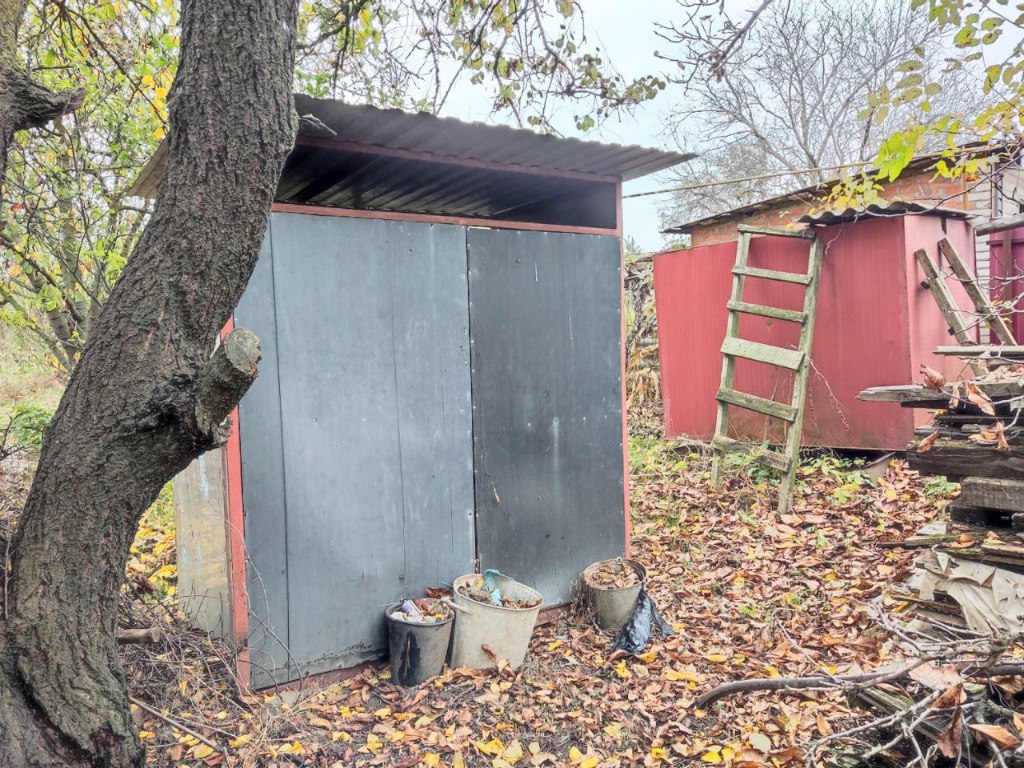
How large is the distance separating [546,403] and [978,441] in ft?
7.95

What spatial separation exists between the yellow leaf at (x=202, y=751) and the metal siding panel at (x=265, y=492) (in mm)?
505

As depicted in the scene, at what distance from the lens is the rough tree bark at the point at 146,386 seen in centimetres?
206

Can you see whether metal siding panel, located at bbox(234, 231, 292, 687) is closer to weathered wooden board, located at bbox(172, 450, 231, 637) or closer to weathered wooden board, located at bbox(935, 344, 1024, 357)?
weathered wooden board, located at bbox(172, 450, 231, 637)

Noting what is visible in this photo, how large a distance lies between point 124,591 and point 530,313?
281cm

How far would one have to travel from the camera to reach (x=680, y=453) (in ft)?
26.7

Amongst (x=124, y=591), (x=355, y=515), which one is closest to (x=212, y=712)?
(x=124, y=591)

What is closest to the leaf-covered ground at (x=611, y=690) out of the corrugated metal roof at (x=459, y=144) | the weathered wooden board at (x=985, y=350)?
the weathered wooden board at (x=985, y=350)

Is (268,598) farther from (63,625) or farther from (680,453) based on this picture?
(680,453)

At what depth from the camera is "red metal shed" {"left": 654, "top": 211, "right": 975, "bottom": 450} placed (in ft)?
21.1

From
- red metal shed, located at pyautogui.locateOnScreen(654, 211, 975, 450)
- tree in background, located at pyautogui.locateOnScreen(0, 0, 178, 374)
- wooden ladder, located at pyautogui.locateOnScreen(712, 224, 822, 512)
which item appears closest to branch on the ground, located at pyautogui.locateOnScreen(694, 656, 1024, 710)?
wooden ladder, located at pyautogui.locateOnScreen(712, 224, 822, 512)

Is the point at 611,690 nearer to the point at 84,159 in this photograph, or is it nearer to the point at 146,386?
the point at 146,386

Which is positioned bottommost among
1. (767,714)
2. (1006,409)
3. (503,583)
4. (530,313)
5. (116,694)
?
(767,714)

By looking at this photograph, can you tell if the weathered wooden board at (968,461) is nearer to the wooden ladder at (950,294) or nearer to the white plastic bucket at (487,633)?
the white plastic bucket at (487,633)

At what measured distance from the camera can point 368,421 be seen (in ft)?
12.8
